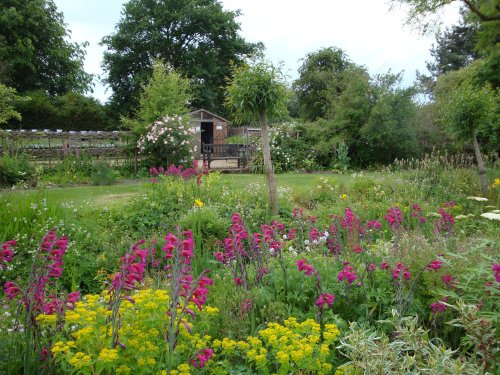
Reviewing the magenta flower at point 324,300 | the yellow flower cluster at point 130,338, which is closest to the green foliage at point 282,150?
the magenta flower at point 324,300

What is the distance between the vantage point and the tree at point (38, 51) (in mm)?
27109

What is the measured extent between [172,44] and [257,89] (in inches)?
1115

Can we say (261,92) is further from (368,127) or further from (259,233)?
(368,127)

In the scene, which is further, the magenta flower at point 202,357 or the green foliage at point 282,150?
the green foliage at point 282,150

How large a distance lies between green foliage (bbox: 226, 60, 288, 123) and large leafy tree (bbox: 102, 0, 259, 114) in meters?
24.5

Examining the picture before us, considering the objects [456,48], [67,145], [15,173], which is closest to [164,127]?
[67,145]

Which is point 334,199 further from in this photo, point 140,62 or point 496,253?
point 140,62

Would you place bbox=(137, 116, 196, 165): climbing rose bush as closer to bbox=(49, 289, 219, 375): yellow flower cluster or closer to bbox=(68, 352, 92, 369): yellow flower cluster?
bbox=(49, 289, 219, 375): yellow flower cluster

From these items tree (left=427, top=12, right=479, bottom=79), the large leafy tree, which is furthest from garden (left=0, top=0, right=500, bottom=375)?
tree (left=427, top=12, right=479, bottom=79)

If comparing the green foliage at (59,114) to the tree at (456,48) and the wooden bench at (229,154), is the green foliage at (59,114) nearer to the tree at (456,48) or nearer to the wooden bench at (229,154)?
the wooden bench at (229,154)

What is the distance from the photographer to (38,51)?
30906 millimetres

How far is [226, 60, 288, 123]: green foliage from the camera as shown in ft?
25.2

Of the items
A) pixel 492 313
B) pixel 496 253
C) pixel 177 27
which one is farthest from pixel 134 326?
pixel 177 27

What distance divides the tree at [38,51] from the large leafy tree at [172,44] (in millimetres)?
2680
